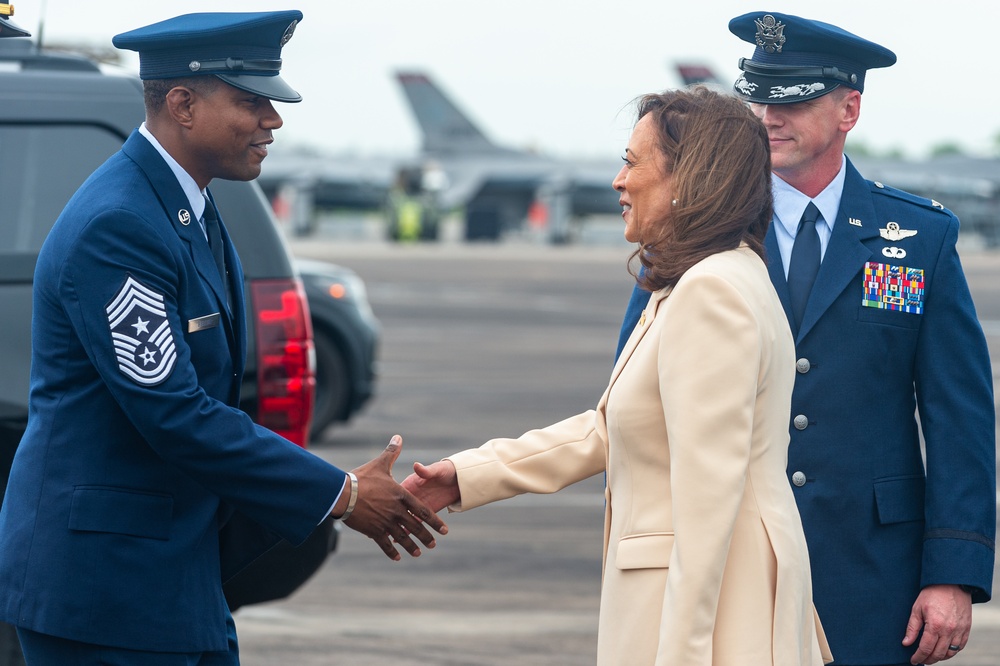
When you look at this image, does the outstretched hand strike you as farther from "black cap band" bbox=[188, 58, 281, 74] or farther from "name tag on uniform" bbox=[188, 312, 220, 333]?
"black cap band" bbox=[188, 58, 281, 74]

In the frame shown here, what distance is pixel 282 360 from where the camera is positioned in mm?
4578

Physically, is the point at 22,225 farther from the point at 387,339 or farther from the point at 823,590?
the point at 387,339

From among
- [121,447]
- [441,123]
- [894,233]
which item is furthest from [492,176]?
[121,447]

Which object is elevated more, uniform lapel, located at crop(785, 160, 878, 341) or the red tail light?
uniform lapel, located at crop(785, 160, 878, 341)

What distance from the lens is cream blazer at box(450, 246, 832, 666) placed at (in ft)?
8.45

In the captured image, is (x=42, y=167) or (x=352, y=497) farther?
(x=42, y=167)

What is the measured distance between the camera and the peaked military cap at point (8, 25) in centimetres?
328

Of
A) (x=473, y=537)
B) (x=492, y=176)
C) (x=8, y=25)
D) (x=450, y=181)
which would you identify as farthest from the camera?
(x=450, y=181)

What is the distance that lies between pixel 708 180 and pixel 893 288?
2.42 feet

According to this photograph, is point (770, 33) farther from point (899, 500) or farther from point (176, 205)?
point (176, 205)

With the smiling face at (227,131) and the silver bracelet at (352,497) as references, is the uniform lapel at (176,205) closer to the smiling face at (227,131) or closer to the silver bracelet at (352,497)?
the smiling face at (227,131)

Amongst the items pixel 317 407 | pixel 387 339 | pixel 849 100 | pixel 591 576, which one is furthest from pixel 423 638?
pixel 387 339

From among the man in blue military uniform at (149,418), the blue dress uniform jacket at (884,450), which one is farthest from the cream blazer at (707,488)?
the man in blue military uniform at (149,418)

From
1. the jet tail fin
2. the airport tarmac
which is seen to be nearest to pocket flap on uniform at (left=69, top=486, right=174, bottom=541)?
the airport tarmac
